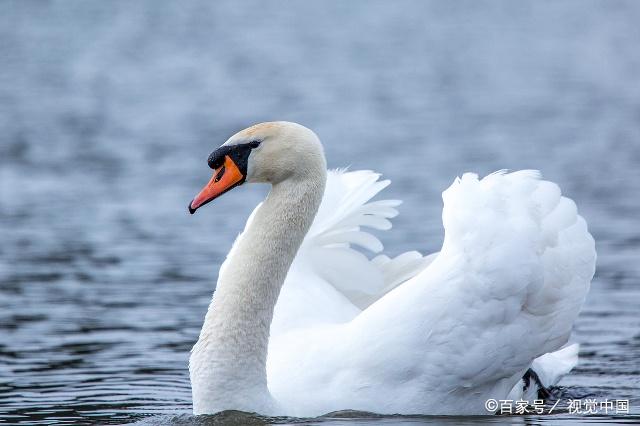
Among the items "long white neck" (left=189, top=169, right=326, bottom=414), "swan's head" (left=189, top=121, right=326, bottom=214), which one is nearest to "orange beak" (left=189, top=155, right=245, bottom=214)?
"swan's head" (left=189, top=121, right=326, bottom=214)

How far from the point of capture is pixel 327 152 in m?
18.4

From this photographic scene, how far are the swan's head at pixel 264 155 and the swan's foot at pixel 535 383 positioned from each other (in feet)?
6.94

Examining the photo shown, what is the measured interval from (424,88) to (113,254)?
13274 millimetres

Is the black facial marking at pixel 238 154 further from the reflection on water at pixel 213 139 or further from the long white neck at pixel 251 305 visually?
the reflection on water at pixel 213 139

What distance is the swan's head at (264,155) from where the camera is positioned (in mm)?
7332

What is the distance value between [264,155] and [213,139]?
13.0 m

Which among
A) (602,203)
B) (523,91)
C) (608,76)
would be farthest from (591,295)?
(608,76)

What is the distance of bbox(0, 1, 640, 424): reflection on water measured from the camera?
31.9 ft

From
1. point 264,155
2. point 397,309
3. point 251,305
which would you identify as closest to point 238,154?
point 264,155

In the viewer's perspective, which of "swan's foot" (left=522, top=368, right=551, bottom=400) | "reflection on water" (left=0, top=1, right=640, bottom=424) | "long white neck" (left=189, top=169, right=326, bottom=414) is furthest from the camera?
"reflection on water" (left=0, top=1, right=640, bottom=424)

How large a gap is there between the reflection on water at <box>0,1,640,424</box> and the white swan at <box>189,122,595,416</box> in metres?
0.19

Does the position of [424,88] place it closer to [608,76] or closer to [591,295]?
[608,76]

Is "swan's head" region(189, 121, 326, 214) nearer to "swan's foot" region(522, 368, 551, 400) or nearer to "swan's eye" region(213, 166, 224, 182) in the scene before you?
"swan's eye" region(213, 166, 224, 182)

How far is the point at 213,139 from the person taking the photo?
20.3 metres
